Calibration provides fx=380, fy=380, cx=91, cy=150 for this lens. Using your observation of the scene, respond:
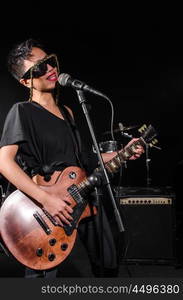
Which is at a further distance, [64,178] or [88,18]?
[88,18]

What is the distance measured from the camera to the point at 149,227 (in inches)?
143

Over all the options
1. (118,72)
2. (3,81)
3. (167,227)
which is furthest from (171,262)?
(3,81)

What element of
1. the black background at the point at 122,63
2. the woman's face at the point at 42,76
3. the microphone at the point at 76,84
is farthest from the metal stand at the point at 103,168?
the black background at the point at 122,63

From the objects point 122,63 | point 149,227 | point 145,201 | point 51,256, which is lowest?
point 149,227

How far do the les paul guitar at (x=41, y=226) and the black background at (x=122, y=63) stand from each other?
11.1 ft

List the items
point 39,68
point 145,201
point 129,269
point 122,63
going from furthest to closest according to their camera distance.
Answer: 1. point 122,63
2. point 145,201
3. point 129,269
4. point 39,68

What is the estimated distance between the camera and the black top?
6.01 feet

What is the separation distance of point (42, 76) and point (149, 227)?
85.2 inches

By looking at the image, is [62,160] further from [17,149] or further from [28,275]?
[28,275]

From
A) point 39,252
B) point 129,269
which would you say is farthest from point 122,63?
point 39,252

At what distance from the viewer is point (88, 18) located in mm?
5199

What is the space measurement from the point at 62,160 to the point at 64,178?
100 mm

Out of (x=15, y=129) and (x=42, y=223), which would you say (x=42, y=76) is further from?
(x=42, y=223)

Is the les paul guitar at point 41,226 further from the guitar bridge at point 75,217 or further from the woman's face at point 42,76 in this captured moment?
the woman's face at point 42,76
